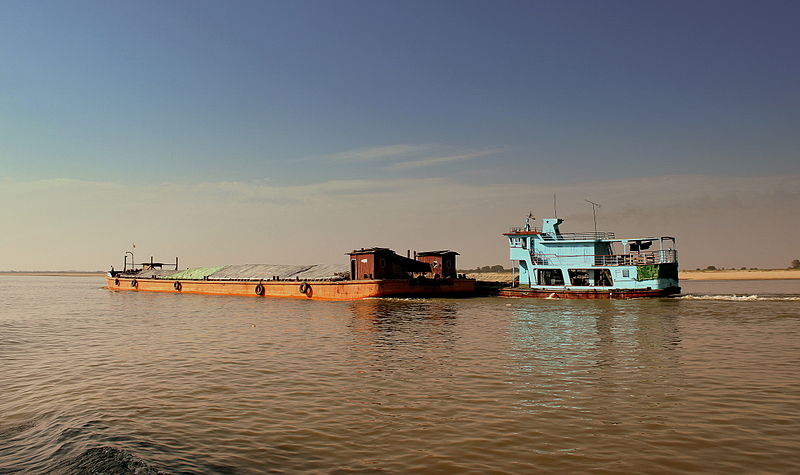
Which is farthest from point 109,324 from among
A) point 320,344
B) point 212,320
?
point 320,344

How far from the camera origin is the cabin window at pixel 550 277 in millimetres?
43594

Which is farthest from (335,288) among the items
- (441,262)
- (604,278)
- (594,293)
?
(604,278)

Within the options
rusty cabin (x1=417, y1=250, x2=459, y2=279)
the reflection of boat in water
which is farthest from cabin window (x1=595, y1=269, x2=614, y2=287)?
rusty cabin (x1=417, y1=250, x2=459, y2=279)

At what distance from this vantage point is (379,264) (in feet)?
147

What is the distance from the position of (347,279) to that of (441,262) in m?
9.91

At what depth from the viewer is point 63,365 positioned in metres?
15.6

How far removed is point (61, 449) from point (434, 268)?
43061 millimetres

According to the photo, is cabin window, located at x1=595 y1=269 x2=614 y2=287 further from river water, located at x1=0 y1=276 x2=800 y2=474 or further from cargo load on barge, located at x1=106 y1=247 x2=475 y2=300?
river water, located at x1=0 y1=276 x2=800 y2=474

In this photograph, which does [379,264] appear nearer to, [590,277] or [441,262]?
[441,262]

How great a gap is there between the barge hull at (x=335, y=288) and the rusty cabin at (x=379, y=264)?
5.96 feet

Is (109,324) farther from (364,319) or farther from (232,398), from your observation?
(232,398)

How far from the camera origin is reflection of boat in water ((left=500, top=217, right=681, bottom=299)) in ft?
126

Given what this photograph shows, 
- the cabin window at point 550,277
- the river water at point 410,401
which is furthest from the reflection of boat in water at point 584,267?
the river water at point 410,401

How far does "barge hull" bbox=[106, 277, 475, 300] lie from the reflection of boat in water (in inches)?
216
